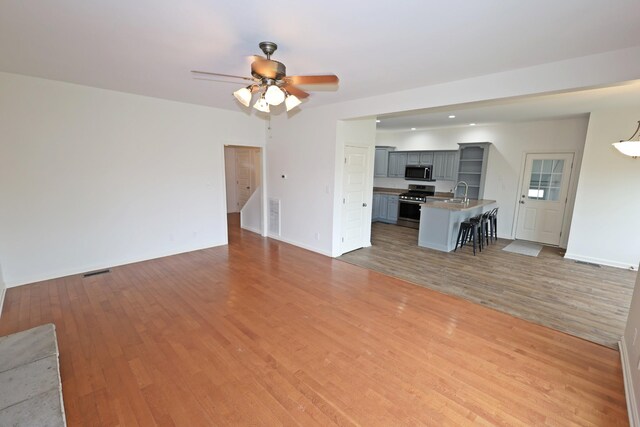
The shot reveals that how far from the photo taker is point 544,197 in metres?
6.21

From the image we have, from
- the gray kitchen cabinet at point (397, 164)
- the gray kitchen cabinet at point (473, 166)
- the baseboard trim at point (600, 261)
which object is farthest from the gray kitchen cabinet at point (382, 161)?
the baseboard trim at point (600, 261)

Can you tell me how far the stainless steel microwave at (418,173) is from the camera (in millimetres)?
7695

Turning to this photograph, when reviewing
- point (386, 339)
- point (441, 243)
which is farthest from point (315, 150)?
point (386, 339)

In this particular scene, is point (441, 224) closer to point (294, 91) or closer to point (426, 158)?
point (426, 158)

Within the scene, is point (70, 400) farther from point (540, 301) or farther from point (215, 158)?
point (540, 301)

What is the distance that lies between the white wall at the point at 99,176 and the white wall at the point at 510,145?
5.71 m

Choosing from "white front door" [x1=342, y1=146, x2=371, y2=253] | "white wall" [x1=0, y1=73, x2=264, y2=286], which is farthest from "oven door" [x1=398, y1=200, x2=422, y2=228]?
"white wall" [x1=0, y1=73, x2=264, y2=286]

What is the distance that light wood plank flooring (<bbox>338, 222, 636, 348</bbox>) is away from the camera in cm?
309

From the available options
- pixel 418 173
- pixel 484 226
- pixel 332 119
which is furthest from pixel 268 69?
pixel 418 173

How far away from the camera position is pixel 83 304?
3213mm

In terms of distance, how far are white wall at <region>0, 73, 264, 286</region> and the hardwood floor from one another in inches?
24.1

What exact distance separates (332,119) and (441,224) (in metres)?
3.02

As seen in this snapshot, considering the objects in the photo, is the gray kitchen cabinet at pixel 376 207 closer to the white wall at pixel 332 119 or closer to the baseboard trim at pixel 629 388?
the white wall at pixel 332 119

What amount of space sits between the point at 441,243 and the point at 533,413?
12.7 ft
